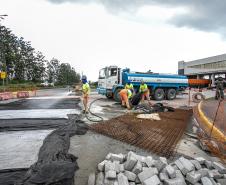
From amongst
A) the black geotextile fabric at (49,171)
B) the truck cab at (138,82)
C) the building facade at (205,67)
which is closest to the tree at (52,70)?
the building facade at (205,67)

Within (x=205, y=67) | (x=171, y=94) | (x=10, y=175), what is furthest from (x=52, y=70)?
(x=10, y=175)

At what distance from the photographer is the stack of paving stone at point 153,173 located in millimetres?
3348

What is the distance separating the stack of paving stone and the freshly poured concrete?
148cm

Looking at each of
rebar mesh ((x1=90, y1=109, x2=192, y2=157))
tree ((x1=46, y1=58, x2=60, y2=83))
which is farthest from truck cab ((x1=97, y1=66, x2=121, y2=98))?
tree ((x1=46, y1=58, x2=60, y2=83))

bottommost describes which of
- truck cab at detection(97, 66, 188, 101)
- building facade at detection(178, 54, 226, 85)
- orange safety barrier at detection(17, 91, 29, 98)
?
orange safety barrier at detection(17, 91, 29, 98)

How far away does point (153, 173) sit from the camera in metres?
3.44

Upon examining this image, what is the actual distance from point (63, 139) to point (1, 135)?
2.03 m

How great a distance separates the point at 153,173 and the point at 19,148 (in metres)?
3.16

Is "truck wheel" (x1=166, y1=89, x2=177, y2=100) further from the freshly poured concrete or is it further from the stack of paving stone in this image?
the stack of paving stone

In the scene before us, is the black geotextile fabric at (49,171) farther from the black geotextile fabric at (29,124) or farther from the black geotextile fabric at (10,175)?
the black geotextile fabric at (29,124)

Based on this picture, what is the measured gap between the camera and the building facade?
2423 inches

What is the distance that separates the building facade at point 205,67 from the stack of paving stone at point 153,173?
60.7 meters

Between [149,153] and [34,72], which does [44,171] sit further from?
[34,72]

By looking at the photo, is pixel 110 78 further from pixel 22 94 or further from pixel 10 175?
pixel 10 175
